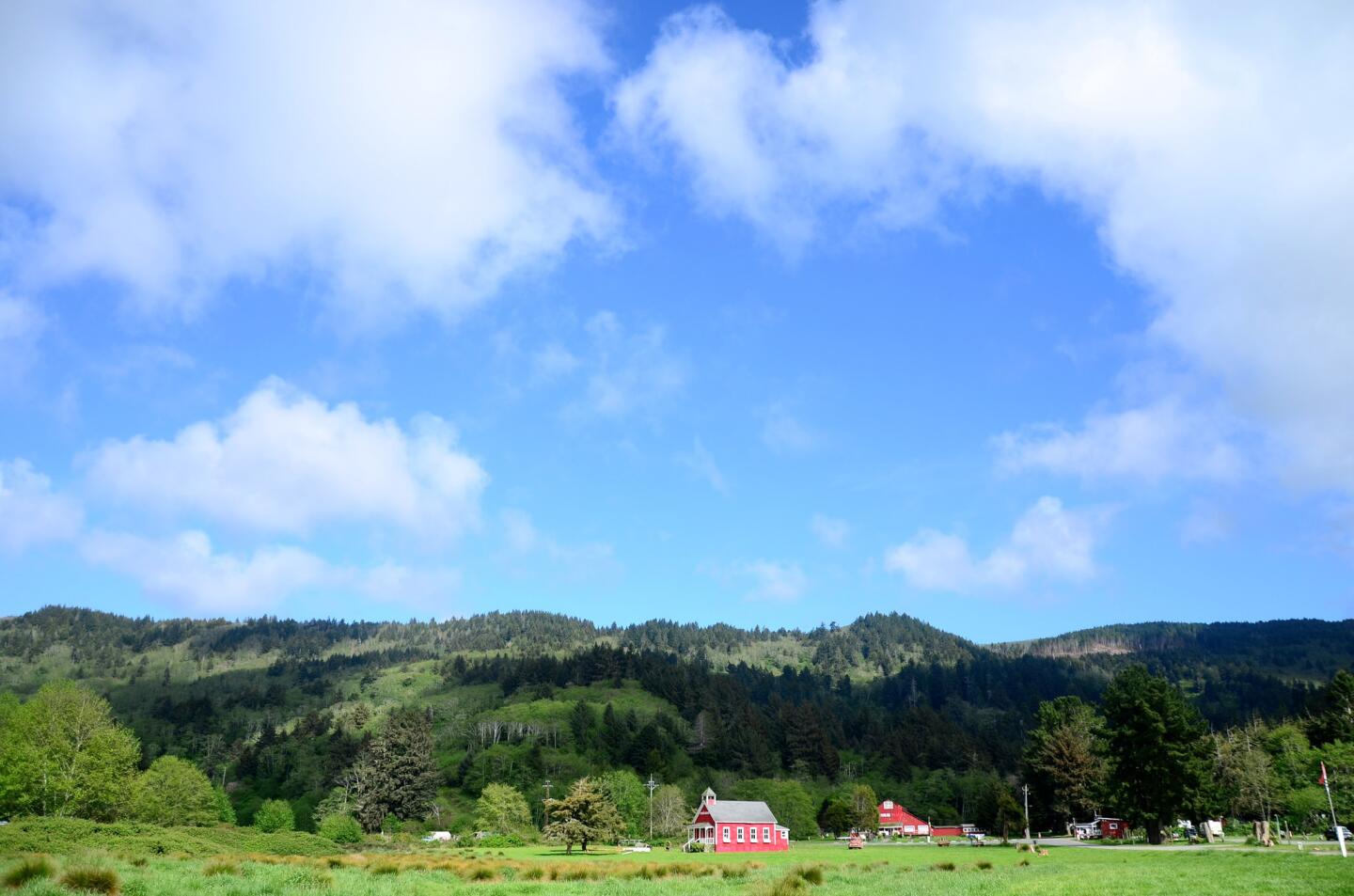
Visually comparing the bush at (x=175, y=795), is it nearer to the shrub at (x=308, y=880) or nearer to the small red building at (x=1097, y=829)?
the shrub at (x=308, y=880)

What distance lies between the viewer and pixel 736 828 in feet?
328

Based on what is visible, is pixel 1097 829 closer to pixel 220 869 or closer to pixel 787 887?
pixel 787 887

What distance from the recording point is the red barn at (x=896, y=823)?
430 ft

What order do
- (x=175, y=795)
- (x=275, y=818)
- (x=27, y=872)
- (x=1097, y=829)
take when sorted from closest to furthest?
(x=27, y=872)
(x=1097, y=829)
(x=175, y=795)
(x=275, y=818)

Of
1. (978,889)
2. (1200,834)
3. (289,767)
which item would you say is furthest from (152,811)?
(1200,834)

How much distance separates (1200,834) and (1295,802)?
1456 cm

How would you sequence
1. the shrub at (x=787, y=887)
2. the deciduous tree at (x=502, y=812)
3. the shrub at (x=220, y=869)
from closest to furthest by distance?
the shrub at (x=787, y=887), the shrub at (x=220, y=869), the deciduous tree at (x=502, y=812)

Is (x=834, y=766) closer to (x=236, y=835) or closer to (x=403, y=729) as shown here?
(x=403, y=729)

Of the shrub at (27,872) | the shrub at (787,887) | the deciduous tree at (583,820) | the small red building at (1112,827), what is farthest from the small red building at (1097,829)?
the shrub at (27,872)

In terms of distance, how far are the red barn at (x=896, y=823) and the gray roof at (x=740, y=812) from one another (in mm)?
33483

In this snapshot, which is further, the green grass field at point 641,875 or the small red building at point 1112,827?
the small red building at point 1112,827

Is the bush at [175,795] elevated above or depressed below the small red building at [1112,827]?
above

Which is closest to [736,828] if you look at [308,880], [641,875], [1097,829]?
[1097,829]

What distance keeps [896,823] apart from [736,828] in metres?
47.4
